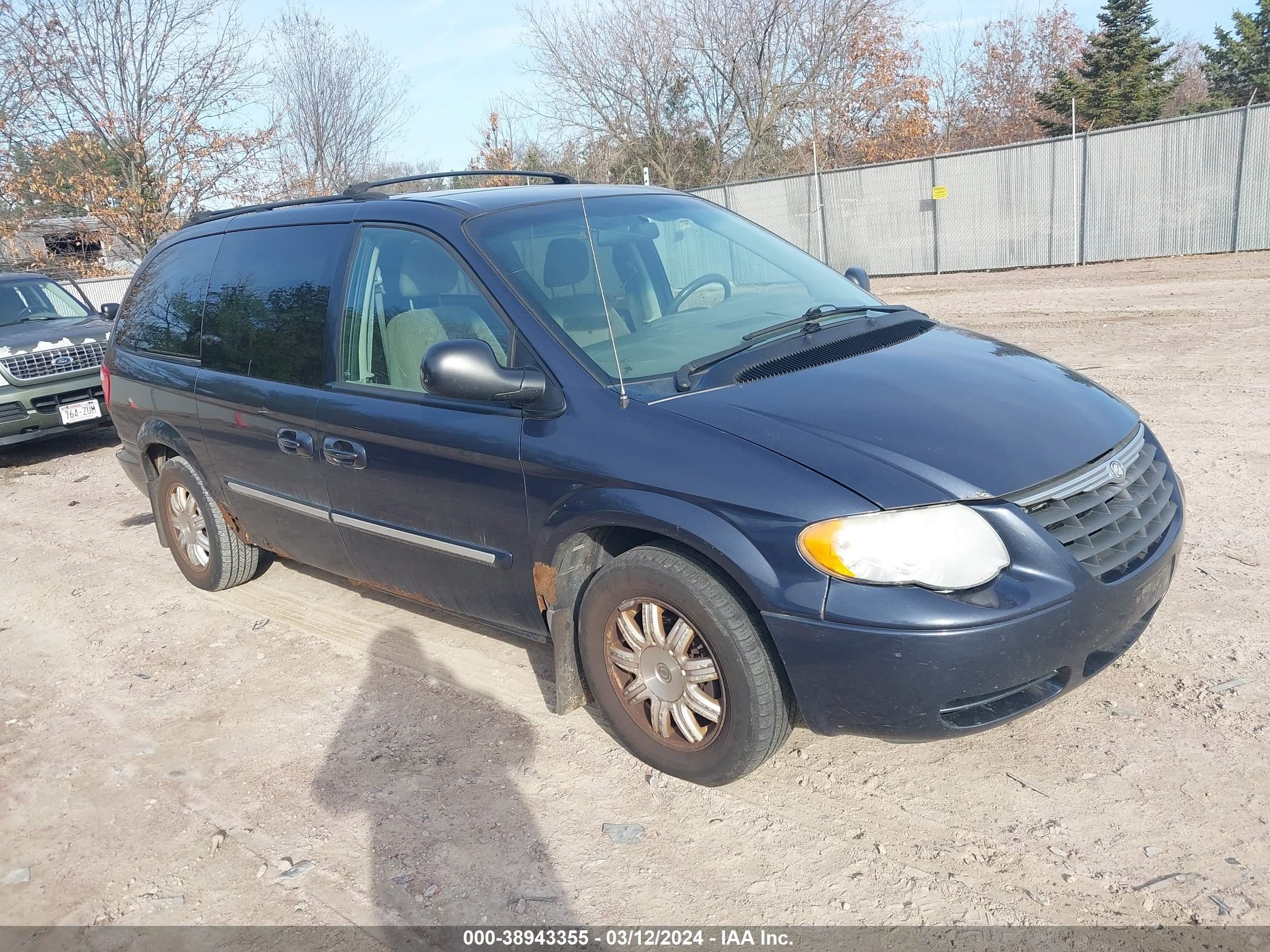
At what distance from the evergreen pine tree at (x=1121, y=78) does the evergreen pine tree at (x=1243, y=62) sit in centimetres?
459

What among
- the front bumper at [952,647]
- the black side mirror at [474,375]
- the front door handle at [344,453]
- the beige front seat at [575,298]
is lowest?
the front bumper at [952,647]

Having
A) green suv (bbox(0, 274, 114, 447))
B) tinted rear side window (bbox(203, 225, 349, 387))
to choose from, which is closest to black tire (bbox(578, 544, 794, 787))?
tinted rear side window (bbox(203, 225, 349, 387))

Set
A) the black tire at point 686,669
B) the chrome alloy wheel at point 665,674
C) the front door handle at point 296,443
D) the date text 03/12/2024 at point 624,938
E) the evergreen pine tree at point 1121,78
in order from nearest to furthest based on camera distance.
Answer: the date text 03/12/2024 at point 624,938 → the black tire at point 686,669 → the chrome alloy wheel at point 665,674 → the front door handle at point 296,443 → the evergreen pine tree at point 1121,78

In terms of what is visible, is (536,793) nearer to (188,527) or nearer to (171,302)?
(188,527)

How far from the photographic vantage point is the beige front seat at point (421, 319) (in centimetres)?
359

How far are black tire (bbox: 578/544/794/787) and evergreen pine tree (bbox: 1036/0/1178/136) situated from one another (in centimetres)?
3482

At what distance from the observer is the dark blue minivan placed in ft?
8.65

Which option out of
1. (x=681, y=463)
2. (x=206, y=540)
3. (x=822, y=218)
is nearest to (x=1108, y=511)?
(x=681, y=463)

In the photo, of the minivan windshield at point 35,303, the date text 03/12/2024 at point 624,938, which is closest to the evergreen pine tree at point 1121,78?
the minivan windshield at point 35,303

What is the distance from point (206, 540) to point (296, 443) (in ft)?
5.07

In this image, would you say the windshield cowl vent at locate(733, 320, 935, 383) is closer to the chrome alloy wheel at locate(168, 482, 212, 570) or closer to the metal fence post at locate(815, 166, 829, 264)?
the chrome alloy wheel at locate(168, 482, 212, 570)

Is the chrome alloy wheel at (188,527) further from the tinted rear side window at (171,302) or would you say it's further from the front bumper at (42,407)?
the front bumper at (42,407)

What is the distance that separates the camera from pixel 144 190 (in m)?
20.9

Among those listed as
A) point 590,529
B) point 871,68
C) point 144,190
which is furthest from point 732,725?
point 871,68
